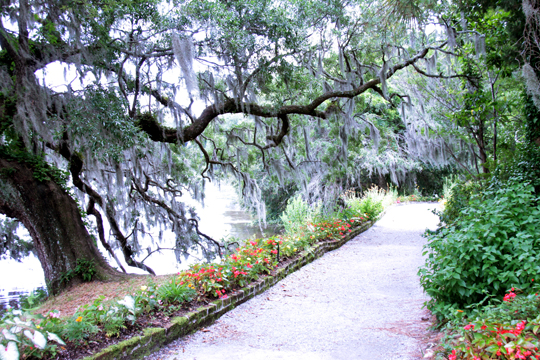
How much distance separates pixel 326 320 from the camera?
12.4 ft

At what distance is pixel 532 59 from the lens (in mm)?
4672

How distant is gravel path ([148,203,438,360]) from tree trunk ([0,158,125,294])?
2.87 m

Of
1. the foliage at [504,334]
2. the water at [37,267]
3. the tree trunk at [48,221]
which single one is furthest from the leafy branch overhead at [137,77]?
the foliage at [504,334]

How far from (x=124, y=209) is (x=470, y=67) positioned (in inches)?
299

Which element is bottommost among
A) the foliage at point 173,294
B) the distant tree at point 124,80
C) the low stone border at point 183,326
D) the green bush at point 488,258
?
the low stone border at point 183,326

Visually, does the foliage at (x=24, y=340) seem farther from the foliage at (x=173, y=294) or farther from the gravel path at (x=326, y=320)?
the foliage at (x=173, y=294)

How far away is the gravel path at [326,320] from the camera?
2949 mm

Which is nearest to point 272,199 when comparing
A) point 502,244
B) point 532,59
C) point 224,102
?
point 224,102

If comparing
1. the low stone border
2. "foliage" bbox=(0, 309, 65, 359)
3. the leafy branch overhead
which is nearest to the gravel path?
the low stone border

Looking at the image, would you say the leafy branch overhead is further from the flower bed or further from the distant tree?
the flower bed

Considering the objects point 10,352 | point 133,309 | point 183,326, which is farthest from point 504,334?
point 10,352

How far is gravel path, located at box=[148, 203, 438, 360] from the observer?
9.68ft

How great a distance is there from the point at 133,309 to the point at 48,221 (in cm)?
344

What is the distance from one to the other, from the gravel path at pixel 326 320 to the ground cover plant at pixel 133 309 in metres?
0.32
